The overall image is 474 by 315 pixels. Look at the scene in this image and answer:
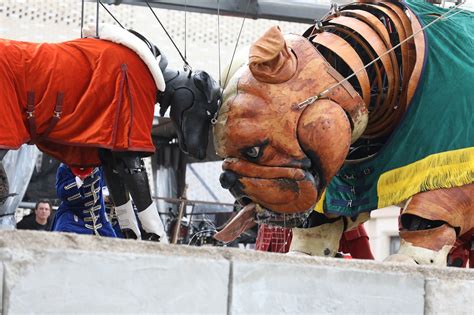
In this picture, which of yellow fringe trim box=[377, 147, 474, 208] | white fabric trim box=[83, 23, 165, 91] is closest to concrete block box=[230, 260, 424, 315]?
yellow fringe trim box=[377, 147, 474, 208]

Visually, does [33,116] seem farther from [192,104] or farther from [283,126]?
[283,126]

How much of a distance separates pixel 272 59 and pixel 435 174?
2.56 feet

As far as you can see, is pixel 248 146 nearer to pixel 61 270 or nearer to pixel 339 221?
pixel 339 221

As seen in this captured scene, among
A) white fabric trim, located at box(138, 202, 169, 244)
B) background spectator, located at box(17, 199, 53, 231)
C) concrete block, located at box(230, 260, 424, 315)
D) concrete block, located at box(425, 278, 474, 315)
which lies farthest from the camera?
background spectator, located at box(17, 199, 53, 231)

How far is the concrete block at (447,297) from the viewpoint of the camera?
3195 millimetres

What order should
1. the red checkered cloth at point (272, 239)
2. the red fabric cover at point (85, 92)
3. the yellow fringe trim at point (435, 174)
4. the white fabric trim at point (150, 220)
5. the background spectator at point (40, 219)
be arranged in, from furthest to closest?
the background spectator at point (40, 219) → the red checkered cloth at point (272, 239) → the white fabric trim at point (150, 220) → the red fabric cover at point (85, 92) → the yellow fringe trim at point (435, 174)

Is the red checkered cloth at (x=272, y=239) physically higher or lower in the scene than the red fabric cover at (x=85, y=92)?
lower

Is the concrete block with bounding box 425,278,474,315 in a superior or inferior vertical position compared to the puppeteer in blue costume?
inferior

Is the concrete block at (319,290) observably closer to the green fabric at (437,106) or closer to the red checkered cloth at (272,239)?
the green fabric at (437,106)

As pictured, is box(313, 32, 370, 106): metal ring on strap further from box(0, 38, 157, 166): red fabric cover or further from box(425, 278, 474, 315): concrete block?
box(425, 278, 474, 315): concrete block

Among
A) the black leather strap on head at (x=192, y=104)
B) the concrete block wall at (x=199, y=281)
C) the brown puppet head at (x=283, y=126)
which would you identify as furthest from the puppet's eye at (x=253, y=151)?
the concrete block wall at (x=199, y=281)

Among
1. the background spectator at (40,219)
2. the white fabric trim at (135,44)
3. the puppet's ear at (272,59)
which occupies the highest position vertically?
the white fabric trim at (135,44)

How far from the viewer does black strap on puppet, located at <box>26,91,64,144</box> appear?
4559 millimetres

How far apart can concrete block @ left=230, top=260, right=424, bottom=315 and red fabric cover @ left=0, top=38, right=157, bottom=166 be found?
1.87 metres
